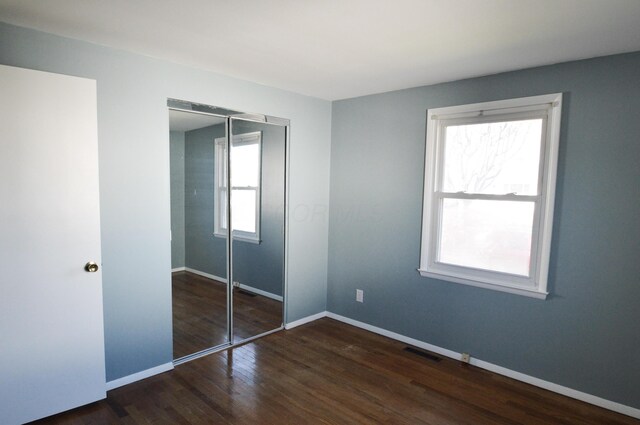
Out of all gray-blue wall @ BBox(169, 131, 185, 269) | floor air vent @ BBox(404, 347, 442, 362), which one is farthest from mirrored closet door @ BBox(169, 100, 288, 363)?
floor air vent @ BBox(404, 347, 442, 362)

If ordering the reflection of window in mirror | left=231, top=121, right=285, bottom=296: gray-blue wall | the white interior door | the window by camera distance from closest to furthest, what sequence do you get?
1. the white interior door
2. the window
3. the reflection of window in mirror
4. left=231, top=121, right=285, bottom=296: gray-blue wall

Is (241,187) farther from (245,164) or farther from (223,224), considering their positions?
(223,224)

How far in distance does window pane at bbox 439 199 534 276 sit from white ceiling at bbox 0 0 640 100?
1091 mm

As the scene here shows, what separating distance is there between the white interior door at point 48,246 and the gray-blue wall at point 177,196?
0.62 meters

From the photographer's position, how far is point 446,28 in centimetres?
210

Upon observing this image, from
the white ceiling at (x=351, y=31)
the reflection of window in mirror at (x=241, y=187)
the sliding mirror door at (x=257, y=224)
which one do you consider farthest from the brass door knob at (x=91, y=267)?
the white ceiling at (x=351, y=31)

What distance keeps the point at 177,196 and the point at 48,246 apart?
3.17 feet

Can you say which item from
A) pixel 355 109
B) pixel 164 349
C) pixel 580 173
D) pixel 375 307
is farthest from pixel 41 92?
pixel 580 173

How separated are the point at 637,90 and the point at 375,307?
275 centimetres

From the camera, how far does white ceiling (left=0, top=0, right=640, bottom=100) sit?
1.87 meters

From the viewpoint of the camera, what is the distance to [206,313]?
3.34 meters

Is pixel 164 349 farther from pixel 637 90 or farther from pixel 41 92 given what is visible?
pixel 637 90

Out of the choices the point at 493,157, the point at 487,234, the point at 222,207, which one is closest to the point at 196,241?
the point at 222,207

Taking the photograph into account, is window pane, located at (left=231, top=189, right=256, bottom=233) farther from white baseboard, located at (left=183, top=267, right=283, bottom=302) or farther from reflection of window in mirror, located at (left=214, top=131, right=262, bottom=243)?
white baseboard, located at (left=183, top=267, right=283, bottom=302)
